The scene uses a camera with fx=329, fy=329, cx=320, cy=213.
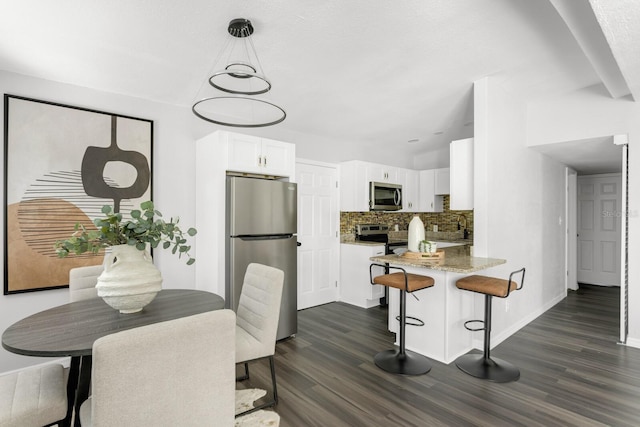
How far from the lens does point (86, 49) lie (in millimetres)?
2330

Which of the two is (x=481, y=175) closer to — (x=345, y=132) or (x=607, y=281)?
(x=345, y=132)

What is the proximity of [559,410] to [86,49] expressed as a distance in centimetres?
403

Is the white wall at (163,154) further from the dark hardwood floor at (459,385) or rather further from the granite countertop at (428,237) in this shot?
the granite countertop at (428,237)

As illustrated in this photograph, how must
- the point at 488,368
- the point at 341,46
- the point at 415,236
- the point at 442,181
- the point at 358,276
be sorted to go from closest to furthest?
1. the point at 341,46
2. the point at 488,368
3. the point at 415,236
4. the point at 358,276
5. the point at 442,181

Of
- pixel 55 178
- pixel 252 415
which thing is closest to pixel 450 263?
pixel 252 415

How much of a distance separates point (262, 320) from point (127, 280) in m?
0.83

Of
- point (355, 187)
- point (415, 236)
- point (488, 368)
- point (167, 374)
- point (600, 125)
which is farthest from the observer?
point (355, 187)

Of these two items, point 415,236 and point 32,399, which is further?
point 415,236

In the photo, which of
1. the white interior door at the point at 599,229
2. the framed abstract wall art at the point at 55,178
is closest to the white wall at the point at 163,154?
the framed abstract wall art at the point at 55,178

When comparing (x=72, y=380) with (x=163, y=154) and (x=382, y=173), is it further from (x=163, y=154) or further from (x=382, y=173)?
(x=382, y=173)

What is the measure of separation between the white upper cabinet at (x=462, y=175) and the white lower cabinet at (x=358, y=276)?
4.73ft

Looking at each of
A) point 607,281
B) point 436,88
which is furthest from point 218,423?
point 607,281

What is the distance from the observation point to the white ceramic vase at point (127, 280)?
5.69ft

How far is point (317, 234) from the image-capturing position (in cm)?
461
